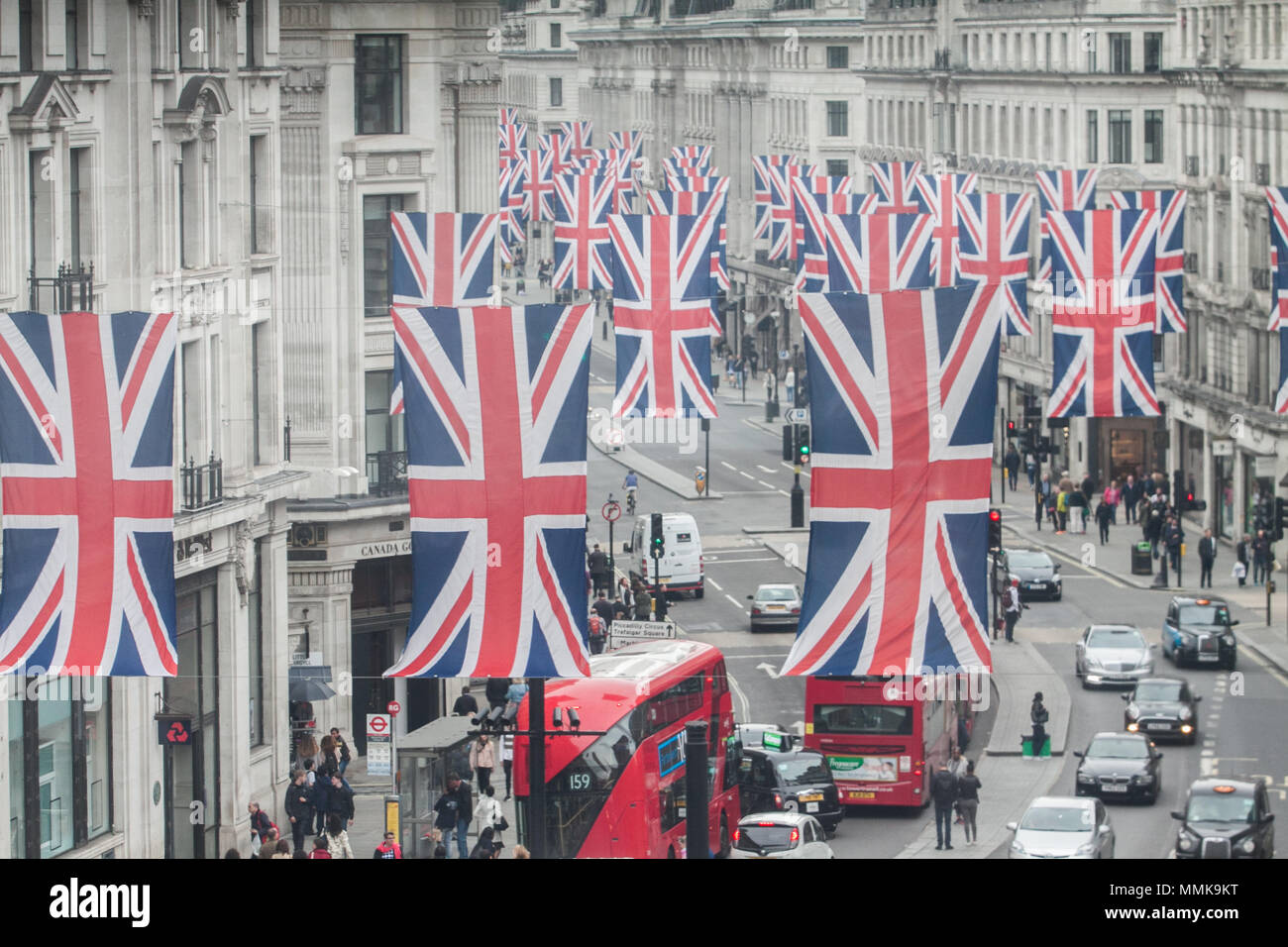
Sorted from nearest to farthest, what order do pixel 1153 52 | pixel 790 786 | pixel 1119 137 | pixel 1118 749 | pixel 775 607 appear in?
pixel 790 786
pixel 1118 749
pixel 775 607
pixel 1153 52
pixel 1119 137

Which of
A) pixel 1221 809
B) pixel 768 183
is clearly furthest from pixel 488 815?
pixel 768 183

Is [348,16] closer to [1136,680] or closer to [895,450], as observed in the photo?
[1136,680]

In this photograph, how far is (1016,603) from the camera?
56.5 metres

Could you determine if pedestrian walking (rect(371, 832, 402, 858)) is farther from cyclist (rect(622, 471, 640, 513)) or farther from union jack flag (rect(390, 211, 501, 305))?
cyclist (rect(622, 471, 640, 513))

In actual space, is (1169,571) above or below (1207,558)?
below

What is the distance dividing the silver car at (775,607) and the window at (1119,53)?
34525 millimetres

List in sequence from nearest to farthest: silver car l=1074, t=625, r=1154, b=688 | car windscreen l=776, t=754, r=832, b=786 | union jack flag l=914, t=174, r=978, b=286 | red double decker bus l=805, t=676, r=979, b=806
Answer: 1. car windscreen l=776, t=754, r=832, b=786
2. red double decker bus l=805, t=676, r=979, b=806
3. silver car l=1074, t=625, r=1154, b=688
4. union jack flag l=914, t=174, r=978, b=286

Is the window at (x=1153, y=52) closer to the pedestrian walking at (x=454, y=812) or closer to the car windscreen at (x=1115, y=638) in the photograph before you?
the car windscreen at (x=1115, y=638)

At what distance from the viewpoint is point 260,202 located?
39.4 meters

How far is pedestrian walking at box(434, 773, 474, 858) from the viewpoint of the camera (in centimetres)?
3212

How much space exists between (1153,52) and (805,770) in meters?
52.7

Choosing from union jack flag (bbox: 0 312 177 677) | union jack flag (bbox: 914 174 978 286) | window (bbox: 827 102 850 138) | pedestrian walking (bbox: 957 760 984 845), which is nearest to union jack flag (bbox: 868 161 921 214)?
union jack flag (bbox: 914 174 978 286)

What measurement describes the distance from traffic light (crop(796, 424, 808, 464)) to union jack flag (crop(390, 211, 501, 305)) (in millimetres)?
31466

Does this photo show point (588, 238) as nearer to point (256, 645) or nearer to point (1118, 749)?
point (1118, 749)
